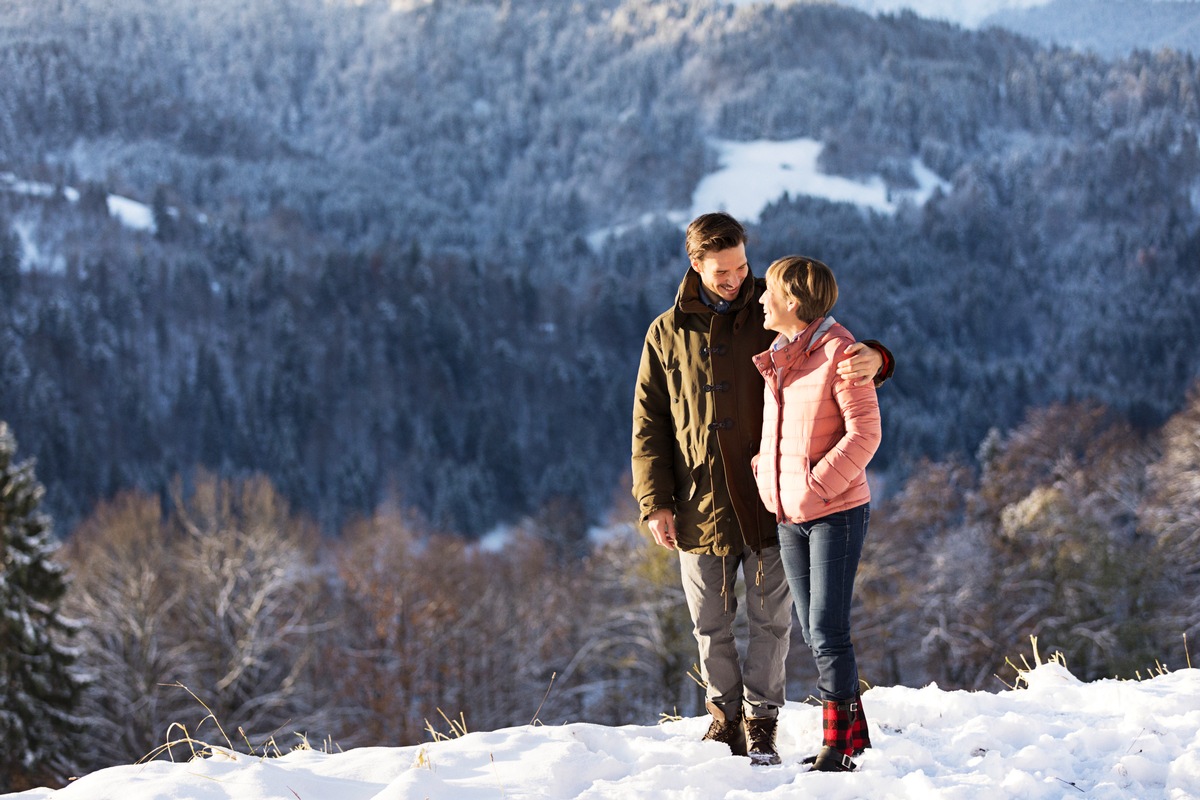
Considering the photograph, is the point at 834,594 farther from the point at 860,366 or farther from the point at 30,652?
the point at 30,652

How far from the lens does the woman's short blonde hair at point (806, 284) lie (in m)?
3.32

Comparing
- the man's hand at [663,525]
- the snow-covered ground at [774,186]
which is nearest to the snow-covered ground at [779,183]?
the snow-covered ground at [774,186]

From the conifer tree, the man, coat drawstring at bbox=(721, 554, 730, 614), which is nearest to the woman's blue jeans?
the man

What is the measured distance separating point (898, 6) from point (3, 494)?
181086mm

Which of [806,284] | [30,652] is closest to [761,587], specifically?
[806,284]

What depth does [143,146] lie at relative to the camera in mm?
133875

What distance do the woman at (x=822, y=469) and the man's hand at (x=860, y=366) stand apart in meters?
0.02

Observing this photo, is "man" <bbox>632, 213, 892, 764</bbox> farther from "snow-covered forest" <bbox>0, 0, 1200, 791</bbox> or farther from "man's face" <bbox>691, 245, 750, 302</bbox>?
"snow-covered forest" <bbox>0, 0, 1200, 791</bbox>

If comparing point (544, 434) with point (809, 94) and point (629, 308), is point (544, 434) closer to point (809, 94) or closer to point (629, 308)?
point (629, 308)

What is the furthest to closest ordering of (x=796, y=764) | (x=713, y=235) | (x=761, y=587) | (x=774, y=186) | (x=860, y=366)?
(x=774, y=186) → (x=761, y=587) → (x=713, y=235) → (x=796, y=764) → (x=860, y=366)

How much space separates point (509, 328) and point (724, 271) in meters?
85.1

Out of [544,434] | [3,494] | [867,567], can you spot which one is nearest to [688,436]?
[3,494]

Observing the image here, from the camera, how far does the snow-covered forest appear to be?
2767 centimetres

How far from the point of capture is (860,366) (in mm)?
3234
